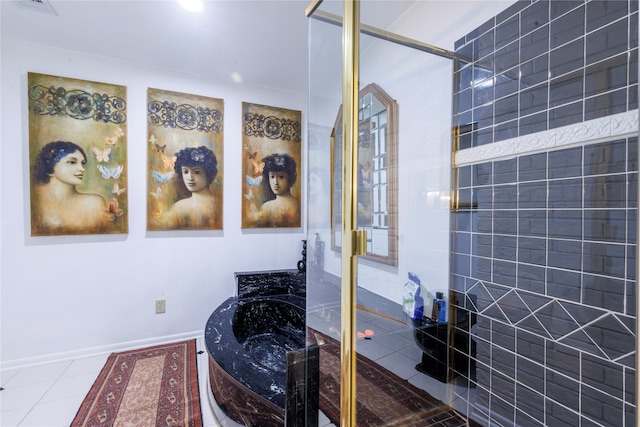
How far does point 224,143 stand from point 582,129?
97.2 inches

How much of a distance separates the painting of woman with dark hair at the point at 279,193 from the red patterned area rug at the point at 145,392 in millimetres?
1325

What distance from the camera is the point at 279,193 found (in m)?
2.88

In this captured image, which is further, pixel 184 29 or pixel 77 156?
pixel 77 156

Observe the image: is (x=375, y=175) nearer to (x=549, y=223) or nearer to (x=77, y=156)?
(x=549, y=223)

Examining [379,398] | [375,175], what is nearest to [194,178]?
[375,175]

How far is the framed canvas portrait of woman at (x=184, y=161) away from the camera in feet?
7.98

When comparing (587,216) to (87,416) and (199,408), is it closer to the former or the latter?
(199,408)

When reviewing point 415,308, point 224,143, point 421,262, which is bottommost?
point 415,308

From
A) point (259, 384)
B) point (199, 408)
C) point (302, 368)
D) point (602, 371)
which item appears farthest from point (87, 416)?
point (602, 371)

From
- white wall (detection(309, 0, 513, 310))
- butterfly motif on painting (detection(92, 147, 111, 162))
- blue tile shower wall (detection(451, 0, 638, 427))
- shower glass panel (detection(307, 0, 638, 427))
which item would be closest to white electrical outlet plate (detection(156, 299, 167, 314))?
butterfly motif on painting (detection(92, 147, 111, 162))

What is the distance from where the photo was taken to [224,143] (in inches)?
105

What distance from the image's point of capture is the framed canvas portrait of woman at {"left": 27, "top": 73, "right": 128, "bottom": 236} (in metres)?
2.13

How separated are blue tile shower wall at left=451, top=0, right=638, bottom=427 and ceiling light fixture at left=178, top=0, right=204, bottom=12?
145 cm

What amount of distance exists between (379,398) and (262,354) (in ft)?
3.52
